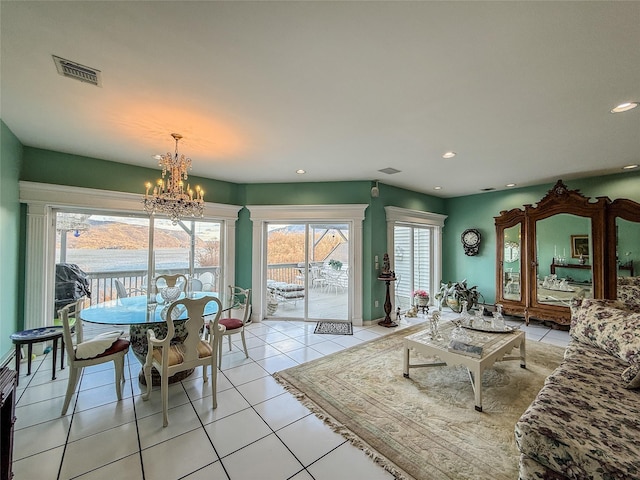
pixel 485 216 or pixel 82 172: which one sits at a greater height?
pixel 82 172

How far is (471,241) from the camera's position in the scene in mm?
5910

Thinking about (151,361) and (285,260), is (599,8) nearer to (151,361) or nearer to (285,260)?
(151,361)

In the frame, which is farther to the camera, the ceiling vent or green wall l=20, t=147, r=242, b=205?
green wall l=20, t=147, r=242, b=205

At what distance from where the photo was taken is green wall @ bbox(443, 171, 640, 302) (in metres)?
4.39

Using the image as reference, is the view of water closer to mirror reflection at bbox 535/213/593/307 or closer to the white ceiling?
the white ceiling

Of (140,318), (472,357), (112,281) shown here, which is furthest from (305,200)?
(472,357)

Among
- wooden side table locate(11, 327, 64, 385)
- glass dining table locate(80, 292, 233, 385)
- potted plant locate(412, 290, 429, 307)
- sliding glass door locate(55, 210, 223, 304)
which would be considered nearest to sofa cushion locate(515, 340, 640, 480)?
glass dining table locate(80, 292, 233, 385)

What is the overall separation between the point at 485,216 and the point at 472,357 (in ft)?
14.2

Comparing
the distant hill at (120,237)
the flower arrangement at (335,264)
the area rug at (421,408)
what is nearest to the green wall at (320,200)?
the flower arrangement at (335,264)

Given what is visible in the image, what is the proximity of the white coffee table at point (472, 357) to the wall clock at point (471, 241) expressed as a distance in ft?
10.5

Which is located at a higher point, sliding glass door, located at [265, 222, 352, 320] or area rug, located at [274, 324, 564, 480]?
sliding glass door, located at [265, 222, 352, 320]

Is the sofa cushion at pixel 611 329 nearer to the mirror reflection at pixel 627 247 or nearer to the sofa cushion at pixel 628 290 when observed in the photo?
the sofa cushion at pixel 628 290

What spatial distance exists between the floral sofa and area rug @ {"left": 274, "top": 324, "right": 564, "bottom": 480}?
0.40 m

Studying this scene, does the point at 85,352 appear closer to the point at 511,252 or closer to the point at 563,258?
the point at 511,252
